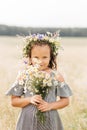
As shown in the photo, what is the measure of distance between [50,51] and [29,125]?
0.73 meters

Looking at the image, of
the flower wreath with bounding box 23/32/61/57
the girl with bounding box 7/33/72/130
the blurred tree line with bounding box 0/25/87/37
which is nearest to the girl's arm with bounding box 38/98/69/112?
the girl with bounding box 7/33/72/130

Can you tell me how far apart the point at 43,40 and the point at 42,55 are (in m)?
0.17

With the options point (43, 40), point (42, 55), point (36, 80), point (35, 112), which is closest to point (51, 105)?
point (35, 112)

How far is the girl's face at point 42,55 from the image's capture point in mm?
5086

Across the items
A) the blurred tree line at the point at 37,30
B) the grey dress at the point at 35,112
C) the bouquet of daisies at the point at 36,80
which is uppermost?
the bouquet of daisies at the point at 36,80

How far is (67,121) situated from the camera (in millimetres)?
6879

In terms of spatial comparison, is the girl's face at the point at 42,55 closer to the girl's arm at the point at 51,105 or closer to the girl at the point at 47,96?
the girl at the point at 47,96

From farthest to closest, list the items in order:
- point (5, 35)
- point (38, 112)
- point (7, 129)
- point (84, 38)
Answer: point (84, 38) < point (5, 35) < point (7, 129) < point (38, 112)

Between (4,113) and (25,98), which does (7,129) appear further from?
(25,98)

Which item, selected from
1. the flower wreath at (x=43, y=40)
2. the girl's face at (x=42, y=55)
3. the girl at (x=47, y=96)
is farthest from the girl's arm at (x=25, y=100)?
the flower wreath at (x=43, y=40)

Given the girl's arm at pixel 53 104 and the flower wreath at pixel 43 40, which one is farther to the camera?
the flower wreath at pixel 43 40

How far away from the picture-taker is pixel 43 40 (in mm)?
5176

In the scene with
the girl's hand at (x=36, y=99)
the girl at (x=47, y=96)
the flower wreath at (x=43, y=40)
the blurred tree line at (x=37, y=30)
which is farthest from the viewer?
the blurred tree line at (x=37, y=30)

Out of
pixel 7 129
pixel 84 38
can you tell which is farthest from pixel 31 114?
pixel 84 38
